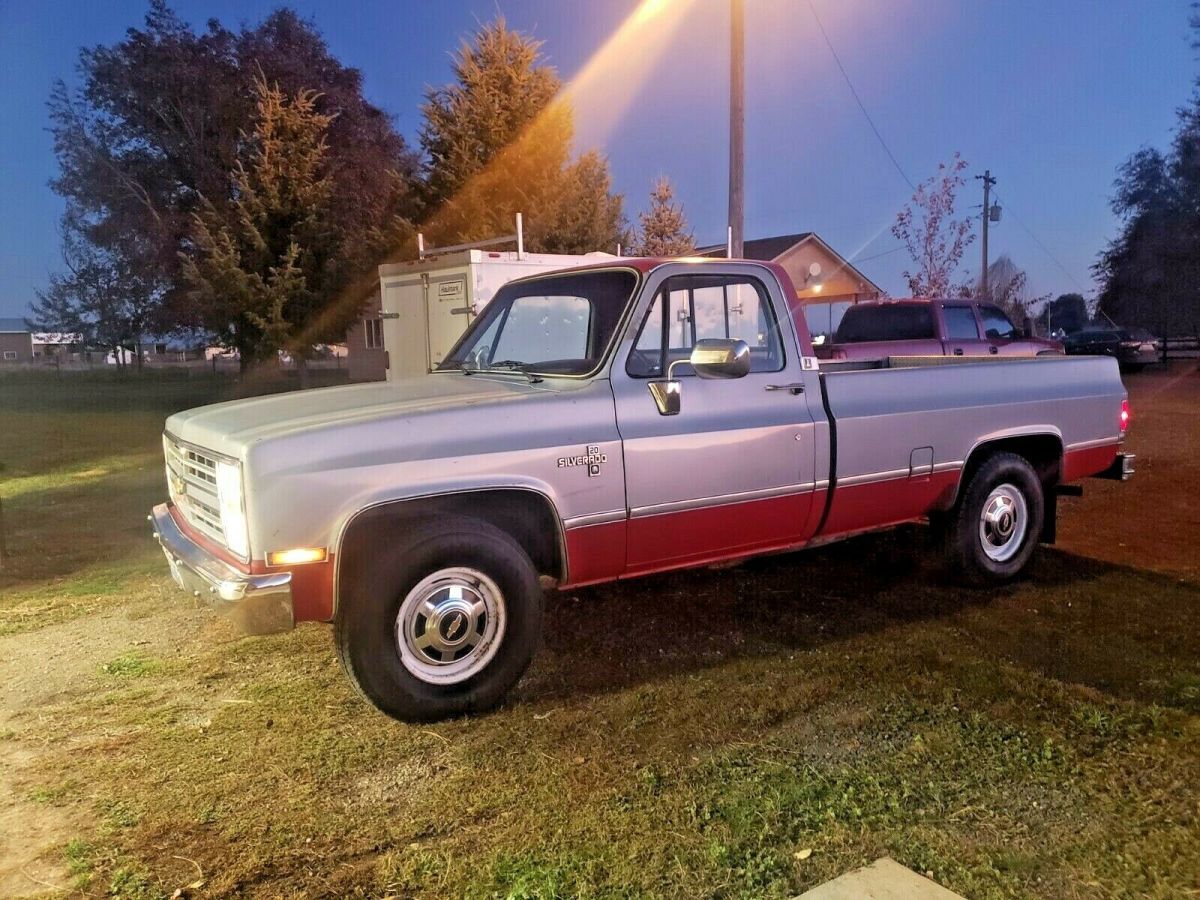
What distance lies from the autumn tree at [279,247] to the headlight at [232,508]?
1795 centimetres

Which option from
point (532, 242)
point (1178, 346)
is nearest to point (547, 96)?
point (532, 242)

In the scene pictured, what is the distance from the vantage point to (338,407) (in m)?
4.20

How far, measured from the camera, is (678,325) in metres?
4.77

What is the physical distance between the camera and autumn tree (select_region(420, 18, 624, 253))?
19.5 metres

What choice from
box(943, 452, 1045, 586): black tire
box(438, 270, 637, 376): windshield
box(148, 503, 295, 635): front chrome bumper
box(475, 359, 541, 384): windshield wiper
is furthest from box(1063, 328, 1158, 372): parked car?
box(148, 503, 295, 635): front chrome bumper

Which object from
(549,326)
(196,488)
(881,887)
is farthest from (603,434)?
(881,887)

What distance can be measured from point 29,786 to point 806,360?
3.97 m

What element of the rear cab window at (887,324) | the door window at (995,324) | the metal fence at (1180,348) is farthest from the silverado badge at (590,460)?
the metal fence at (1180,348)

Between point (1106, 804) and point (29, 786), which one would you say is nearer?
point (1106, 804)

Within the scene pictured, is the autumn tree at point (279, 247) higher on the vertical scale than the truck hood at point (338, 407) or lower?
higher

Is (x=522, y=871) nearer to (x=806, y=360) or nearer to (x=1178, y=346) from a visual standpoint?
(x=806, y=360)

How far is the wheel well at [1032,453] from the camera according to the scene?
577cm

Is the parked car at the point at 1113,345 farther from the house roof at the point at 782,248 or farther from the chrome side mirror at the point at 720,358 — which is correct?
the chrome side mirror at the point at 720,358

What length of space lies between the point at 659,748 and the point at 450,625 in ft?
3.32
